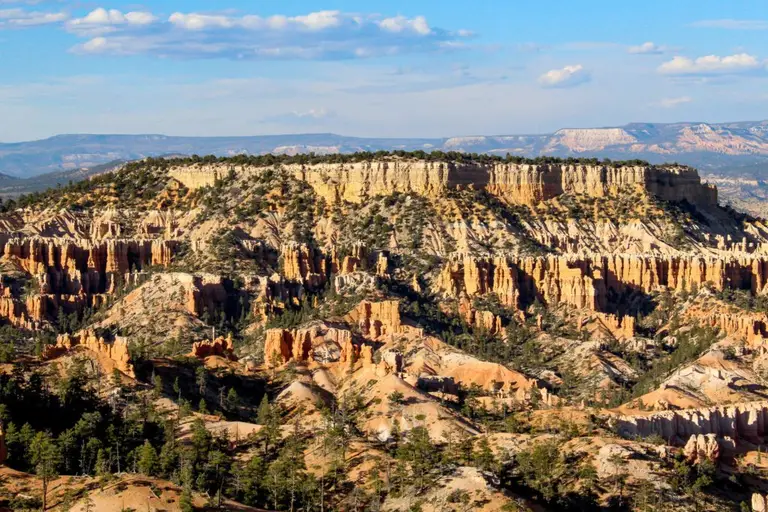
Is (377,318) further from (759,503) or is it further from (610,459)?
(759,503)

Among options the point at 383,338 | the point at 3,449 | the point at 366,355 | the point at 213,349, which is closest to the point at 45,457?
the point at 3,449

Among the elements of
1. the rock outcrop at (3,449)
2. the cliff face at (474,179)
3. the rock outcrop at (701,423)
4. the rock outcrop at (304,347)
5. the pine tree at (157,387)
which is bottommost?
the rock outcrop at (701,423)

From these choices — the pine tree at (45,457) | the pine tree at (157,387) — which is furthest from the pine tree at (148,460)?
the pine tree at (157,387)

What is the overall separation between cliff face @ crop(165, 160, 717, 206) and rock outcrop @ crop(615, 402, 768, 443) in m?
67.5

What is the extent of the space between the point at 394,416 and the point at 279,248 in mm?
60063

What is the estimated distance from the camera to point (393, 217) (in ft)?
502

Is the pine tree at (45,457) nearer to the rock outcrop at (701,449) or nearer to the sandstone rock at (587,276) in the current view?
the rock outcrop at (701,449)

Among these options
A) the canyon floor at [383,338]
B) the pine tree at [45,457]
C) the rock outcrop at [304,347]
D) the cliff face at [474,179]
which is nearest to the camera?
the pine tree at [45,457]

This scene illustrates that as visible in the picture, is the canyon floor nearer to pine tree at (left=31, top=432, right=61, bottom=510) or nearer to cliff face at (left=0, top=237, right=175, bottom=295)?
cliff face at (left=0, top=237, right=175, bottom=295)

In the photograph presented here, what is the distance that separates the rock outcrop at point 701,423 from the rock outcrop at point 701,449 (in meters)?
3.62

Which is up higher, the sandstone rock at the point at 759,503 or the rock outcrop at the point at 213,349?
the rock outcrop at the point at 213,349

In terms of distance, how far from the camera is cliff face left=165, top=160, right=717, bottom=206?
158 meters

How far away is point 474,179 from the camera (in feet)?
525

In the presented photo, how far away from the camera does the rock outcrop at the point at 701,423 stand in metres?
89.6
